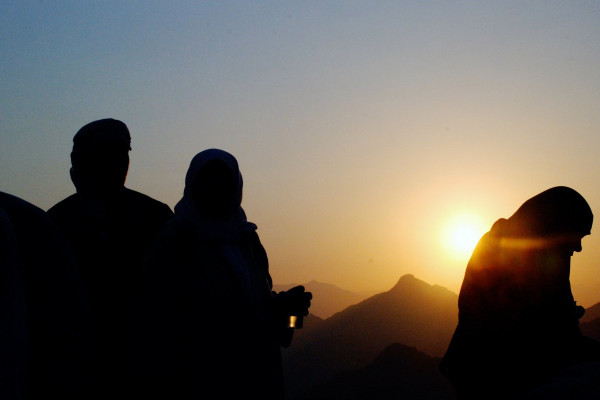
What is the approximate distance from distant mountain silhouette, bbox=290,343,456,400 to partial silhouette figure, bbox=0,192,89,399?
124 ft

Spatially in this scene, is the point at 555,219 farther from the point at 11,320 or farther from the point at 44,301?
the point at 11,320

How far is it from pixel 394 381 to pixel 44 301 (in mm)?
39578

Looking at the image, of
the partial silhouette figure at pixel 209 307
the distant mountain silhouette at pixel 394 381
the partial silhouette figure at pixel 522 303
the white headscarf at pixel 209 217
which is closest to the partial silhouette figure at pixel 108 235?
the partial silhouette figure at pixel 209 307

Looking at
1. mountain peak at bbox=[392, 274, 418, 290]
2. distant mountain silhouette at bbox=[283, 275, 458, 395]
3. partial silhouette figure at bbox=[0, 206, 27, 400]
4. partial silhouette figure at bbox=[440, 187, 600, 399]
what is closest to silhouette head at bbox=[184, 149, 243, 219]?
partial silhouette figure at bbox=[440, 187, 600, 399]

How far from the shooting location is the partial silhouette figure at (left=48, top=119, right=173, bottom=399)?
3.93 metres

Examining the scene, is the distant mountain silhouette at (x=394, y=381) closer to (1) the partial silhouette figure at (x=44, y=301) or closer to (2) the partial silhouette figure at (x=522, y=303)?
(2) the partial silhouette figure at (x=522, y=303)

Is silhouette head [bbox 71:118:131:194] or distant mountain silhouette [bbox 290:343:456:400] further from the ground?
silhouette head [bbox 71:118:131:194]

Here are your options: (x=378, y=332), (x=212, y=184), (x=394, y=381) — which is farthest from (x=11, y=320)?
(x=378, y=332)

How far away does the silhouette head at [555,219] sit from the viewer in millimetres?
4887

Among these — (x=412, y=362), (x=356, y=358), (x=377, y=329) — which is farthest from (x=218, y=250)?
(x=377, y=329)

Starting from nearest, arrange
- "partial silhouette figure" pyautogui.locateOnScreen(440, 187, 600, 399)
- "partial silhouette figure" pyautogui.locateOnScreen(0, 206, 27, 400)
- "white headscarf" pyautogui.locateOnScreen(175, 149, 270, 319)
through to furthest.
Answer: "partial silhouette figure" pyautogui.locateOnScreen(0, 206, 27, 400) → "white headscarf" pyautogui.locateOnScreen(175, 149, 270, 319) → "partial silhouette figure" pyautogui.locateOnScreen(440, 187, 600, 399)

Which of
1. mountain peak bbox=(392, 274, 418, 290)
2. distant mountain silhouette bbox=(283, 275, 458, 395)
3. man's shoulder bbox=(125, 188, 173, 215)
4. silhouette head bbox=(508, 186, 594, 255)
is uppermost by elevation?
man's shoulder bbox=(125, 188, 173, 215)

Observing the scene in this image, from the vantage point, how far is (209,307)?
3750 millimetres

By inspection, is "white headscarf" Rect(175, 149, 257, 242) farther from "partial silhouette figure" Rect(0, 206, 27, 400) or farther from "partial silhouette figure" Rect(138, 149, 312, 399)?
"partial silhouette figure" Rect(0, 206, 27, 400)
